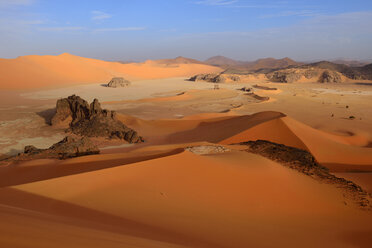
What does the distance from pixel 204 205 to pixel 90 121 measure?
9.48 metres

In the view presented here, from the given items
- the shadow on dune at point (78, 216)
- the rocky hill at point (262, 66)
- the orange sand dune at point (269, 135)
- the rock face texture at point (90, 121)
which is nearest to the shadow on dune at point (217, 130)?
the orange sand dune at point (269, 135)

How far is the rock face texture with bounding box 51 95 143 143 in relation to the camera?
37.6 feet

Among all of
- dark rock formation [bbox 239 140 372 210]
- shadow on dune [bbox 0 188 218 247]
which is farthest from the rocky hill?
shadow on dune [bbox 0 188 218 247]

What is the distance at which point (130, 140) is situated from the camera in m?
11.0

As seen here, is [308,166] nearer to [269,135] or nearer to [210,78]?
[269,135]

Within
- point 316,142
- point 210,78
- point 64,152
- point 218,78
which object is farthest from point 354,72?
point 64,152

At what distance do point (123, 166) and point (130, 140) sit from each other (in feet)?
20.6

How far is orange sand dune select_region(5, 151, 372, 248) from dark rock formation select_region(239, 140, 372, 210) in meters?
0.30

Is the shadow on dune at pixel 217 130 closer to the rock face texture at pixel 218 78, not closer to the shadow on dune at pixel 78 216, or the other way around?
the shadow on dune at pixel 78 216

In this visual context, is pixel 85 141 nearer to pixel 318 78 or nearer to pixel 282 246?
pixel 282 246

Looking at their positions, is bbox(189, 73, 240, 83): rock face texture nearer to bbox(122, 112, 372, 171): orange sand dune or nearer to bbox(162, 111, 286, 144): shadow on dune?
bbox(122, 112, 372, 171): orange sand dune

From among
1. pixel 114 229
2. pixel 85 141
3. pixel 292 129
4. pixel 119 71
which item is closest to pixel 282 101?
pixel 292 129

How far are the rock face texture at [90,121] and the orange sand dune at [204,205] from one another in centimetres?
658

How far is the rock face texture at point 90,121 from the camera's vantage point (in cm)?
1147
